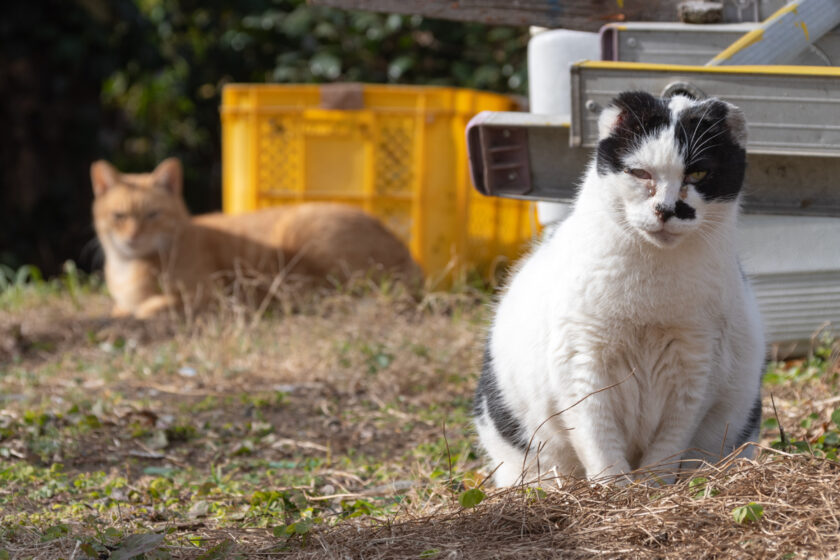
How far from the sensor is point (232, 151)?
5.73 meters

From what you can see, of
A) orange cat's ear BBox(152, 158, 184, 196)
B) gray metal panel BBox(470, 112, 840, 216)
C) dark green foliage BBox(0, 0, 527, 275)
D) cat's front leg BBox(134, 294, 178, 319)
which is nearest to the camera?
gray metal panel BBox(470, 112, 840, 216)

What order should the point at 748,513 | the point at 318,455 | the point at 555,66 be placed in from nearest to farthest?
the point at 748,513 < the point at 318,455 < the point at 555,66

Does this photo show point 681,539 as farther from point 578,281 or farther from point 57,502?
point 57,502

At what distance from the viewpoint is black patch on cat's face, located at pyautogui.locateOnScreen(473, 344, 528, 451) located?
238 cm

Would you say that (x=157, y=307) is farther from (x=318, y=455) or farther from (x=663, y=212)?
(x=663, y=212)

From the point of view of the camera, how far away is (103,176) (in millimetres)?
5387

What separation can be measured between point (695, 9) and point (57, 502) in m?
2.48

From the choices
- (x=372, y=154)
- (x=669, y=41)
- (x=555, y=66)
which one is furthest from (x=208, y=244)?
(x=669, y=41)

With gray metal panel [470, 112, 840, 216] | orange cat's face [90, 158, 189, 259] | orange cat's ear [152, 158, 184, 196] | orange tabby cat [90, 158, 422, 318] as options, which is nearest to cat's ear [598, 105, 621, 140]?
gray metal panel [470, 112, 840, 216]

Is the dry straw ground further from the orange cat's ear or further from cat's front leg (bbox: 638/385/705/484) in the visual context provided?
the orange cat's ear

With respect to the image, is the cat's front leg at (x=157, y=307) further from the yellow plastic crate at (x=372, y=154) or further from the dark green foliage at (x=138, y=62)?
the dark green foliage at (x=138, y=62)

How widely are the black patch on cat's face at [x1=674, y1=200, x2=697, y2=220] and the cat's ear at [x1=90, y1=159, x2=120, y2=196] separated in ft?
13.8

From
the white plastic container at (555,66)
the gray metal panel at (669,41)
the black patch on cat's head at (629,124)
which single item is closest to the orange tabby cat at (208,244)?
the white plastic container at (555,66)

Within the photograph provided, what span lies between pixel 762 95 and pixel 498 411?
3.52 feet
